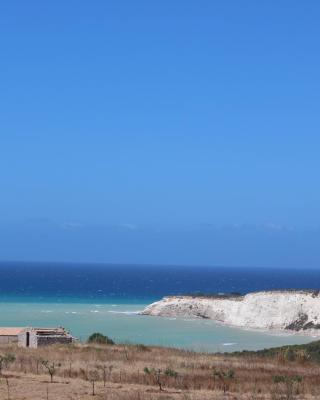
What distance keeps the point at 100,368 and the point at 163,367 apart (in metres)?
2.33

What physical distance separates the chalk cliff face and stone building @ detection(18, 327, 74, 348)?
37.1 metres

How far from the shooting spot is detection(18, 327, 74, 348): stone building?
40.7 m

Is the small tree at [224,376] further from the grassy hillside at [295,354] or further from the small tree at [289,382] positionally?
the grassy hillside at [295,354]

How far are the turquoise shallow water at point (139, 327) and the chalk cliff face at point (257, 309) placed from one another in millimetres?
3445

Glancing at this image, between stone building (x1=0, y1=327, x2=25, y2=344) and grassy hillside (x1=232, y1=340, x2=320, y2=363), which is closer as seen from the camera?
grassy hillside (x1=232, y1=340, x2=320, y2=363)

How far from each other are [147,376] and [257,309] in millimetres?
59292

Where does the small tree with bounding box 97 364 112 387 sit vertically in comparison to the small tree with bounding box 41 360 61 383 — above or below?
below

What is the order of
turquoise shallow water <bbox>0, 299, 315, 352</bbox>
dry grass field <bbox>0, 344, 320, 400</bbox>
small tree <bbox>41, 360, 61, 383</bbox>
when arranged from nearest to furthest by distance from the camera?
dry grass field <bbox>0, 344, 320, 400</bbox> → small tree <bbox>41, 360, 61, 383</bbox> → turquoise shallow water <bbox>0, 299, 315, 352</bbox>

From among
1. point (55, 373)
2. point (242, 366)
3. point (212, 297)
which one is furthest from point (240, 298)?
point (55, 373)

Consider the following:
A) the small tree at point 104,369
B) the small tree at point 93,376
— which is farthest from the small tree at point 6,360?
the small tree at point 104,369

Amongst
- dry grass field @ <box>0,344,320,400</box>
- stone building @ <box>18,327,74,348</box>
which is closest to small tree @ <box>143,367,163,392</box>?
dry grass field @ <box>0,344,320,400</box>

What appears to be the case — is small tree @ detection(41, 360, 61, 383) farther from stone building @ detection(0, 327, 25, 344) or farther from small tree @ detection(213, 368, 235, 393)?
stone building @ detection(0, 327, 25, 344)

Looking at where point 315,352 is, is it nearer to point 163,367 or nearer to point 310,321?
point 163,367

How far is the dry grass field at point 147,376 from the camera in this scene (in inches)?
854
